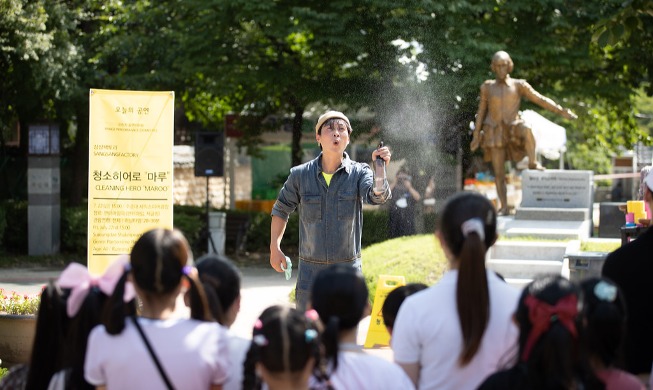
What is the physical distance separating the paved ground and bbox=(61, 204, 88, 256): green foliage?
178 centimetres

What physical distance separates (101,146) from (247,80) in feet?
36.8

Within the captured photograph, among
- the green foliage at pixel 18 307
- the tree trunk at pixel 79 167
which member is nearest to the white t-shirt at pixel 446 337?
the green foliage at pixel 18 307

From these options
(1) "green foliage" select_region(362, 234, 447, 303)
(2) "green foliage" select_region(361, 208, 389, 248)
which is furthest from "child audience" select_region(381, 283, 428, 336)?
(2) "green foliage" select_region(361, 208, 389, 248)

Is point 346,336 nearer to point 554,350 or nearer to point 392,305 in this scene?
point 554,350

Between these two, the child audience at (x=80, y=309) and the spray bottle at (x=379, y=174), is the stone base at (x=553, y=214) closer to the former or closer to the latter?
the spray bottle at (x=379, y=174)

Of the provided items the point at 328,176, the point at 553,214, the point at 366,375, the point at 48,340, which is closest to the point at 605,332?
the point at 366,375

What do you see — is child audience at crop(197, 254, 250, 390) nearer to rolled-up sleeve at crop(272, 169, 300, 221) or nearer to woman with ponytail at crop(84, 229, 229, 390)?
woman with ponytail at crop(84, 229, 229, 390)

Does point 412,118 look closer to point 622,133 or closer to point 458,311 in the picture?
point 622,133

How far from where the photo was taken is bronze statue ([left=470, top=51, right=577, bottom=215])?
15.0 meters

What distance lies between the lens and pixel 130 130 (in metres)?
9.02

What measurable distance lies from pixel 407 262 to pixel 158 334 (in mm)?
10160

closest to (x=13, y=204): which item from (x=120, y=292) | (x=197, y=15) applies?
(x=197, y=15)

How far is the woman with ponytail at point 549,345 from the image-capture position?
295 cm

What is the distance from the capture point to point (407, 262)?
44.0 feet
